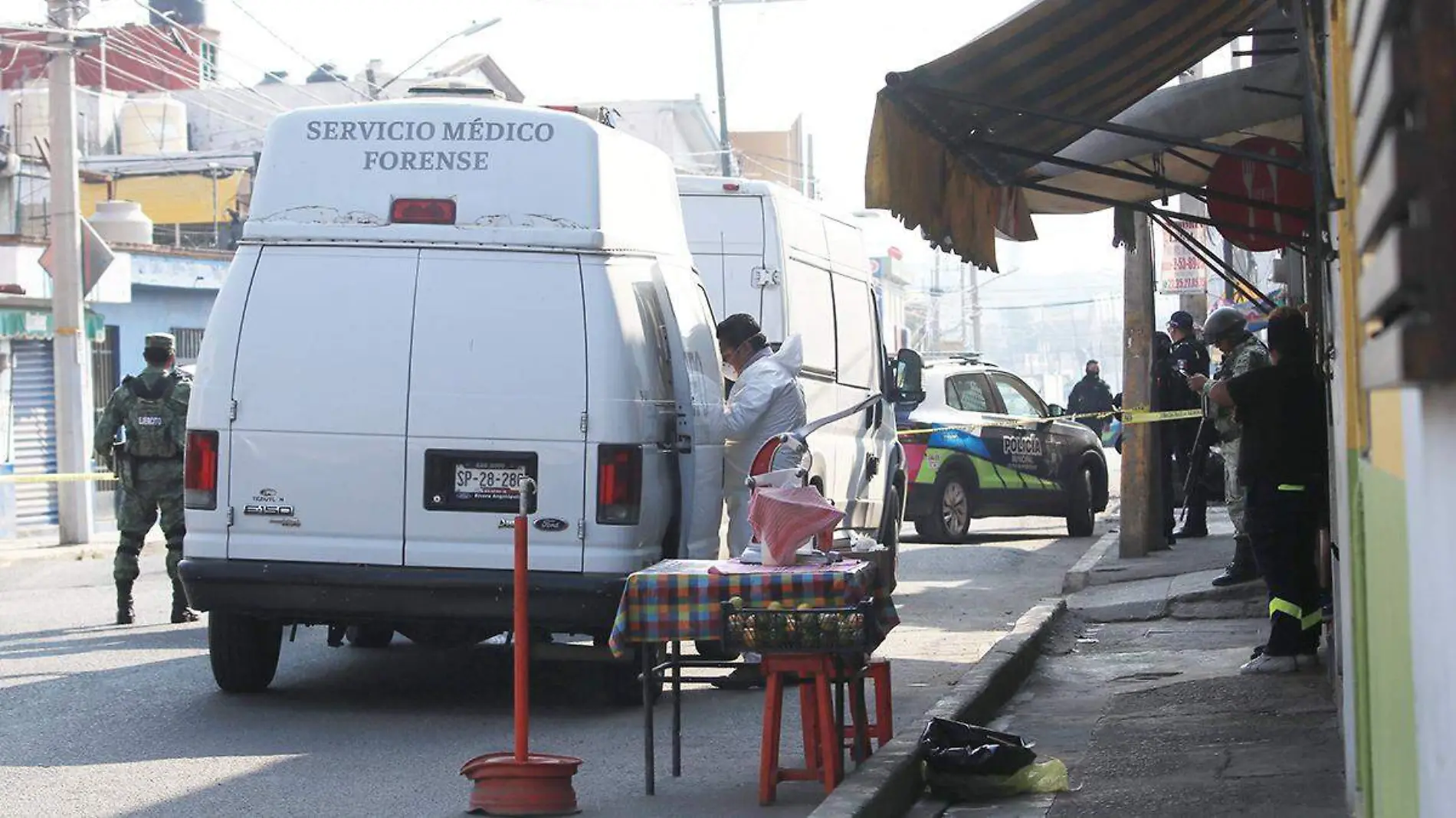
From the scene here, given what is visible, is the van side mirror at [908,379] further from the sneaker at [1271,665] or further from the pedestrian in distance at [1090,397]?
the pedestrian in distance at [1090,397]

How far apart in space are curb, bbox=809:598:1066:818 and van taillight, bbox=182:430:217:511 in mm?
3324

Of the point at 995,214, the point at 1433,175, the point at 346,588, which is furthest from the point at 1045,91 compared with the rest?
the point at 1433,175

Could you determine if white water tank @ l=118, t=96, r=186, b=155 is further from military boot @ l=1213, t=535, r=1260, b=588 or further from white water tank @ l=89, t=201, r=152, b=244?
military boot @ l=1213, t=535, r=1260, b=588

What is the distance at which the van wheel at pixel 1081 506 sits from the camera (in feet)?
68.2

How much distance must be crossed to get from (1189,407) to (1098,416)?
2.42 m

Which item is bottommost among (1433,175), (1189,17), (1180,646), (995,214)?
(1180,646)

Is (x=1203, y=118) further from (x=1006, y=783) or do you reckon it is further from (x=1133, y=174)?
(x=1006, y=783)

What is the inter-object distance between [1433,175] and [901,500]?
13.6 metres

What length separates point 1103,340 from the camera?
18050cm

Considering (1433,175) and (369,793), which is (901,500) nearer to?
(369,793)

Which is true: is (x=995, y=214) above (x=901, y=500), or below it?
above

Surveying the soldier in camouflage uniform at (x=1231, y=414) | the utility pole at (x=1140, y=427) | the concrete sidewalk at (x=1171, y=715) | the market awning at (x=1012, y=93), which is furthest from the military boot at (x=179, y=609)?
the utility pole at (x=1140, y=427)

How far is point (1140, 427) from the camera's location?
16516mm

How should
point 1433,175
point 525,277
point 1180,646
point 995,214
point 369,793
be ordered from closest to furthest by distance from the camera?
1. point 1433,175
2. point 369,793
3. point 525,277
4. point 995,214
5. point 1180,646
